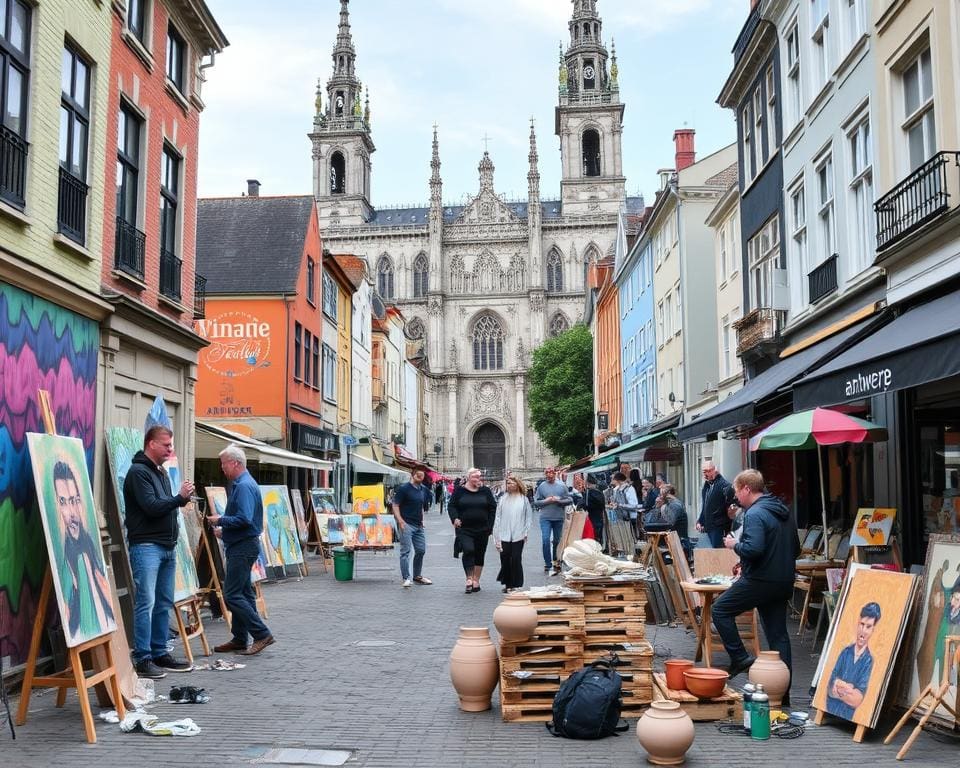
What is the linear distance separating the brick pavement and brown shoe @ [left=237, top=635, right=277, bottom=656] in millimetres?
90

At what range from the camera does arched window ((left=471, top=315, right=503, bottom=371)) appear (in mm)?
91375


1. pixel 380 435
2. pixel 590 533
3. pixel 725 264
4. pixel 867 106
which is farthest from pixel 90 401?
pixel 380 435

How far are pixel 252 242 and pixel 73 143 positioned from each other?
58.9 feet

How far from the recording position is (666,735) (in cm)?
561

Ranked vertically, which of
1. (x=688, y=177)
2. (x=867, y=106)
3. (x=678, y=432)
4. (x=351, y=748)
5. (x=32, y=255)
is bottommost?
(x=351, y=748)

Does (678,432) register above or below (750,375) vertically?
below

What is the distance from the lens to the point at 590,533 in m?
15.8

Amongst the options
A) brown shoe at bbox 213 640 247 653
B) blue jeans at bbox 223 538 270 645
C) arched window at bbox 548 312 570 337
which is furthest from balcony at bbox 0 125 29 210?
arched window at bbox 548 312 570 337

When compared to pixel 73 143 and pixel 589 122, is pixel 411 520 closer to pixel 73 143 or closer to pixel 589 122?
pixel 73 143

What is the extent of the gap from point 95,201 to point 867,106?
388 inches

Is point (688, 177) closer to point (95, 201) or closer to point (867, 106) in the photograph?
point (867, 106)

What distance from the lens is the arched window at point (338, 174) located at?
100 meters

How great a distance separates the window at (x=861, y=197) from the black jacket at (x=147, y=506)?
9.91m

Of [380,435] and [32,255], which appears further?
[380,435]
